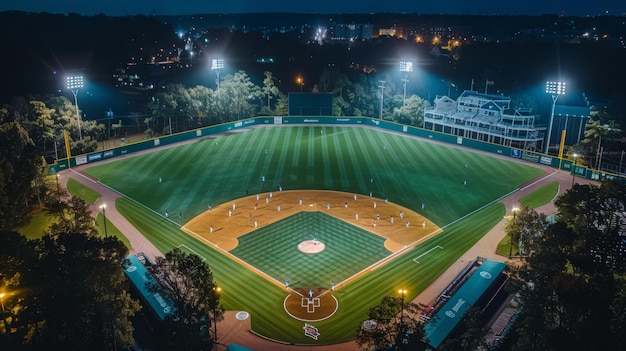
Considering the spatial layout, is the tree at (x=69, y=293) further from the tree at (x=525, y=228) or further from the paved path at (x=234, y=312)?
the tree at (x=525, y=228)

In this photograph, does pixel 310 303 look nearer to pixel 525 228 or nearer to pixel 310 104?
pixel 525 228

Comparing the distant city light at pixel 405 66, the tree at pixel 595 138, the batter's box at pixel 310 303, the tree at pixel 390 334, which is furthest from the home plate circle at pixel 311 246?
the distant city light at pixel 405 66

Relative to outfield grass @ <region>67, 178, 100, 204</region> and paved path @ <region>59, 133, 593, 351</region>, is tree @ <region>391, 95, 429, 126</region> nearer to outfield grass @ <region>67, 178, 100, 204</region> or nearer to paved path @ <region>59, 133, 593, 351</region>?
paved path @ <region>59, 133, 593, 351</region>

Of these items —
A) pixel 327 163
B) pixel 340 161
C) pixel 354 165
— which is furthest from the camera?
pixel 340 161

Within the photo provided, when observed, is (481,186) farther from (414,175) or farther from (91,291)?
(91,291)

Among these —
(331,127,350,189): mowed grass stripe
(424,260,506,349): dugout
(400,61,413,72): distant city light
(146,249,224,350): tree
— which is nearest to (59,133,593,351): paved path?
(424,260,506,349): dugout

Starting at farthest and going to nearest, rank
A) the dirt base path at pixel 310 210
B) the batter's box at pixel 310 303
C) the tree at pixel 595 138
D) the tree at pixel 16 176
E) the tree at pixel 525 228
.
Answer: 1. the tree at pixel 595 138
2. the dirt base path at pixel 310 210
3. the tree at pixel 16 176
4. the tree at pixel 525 228
5. the batter's box at pixel 310 303

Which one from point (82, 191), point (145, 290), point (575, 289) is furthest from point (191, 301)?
point (82, 191)
